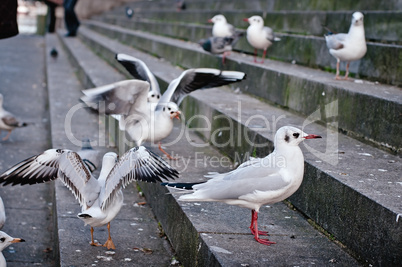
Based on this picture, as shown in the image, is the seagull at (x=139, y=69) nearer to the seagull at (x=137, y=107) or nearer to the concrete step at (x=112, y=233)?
the seagull at (x=137, y=107)

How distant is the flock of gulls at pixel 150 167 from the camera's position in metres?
3.21

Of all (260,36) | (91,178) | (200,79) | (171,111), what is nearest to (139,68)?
(200,79)

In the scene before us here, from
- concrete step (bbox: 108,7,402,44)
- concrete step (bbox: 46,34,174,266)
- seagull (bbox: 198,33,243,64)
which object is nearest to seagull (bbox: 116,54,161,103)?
concrete step (bbox: 46,34,174,266)

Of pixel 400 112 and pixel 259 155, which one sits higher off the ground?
pixel 400 112

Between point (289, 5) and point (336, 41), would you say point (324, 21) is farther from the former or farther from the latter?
point (289, 5)

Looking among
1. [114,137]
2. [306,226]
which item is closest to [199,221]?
[306,226]

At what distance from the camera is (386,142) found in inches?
156

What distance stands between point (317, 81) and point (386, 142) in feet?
4.11

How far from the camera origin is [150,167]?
370cm

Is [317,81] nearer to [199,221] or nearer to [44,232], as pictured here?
[199,221]

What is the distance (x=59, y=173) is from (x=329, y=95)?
2283 mm

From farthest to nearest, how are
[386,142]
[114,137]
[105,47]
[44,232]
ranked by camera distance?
1. [105,47]
2. [114,137]
3. [44,232]
4. [386,142]

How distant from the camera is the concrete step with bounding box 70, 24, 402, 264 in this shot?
2873 mm

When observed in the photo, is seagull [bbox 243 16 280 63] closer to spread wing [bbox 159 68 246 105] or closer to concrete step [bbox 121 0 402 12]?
concrete step [bbox 121 0 402 12]
